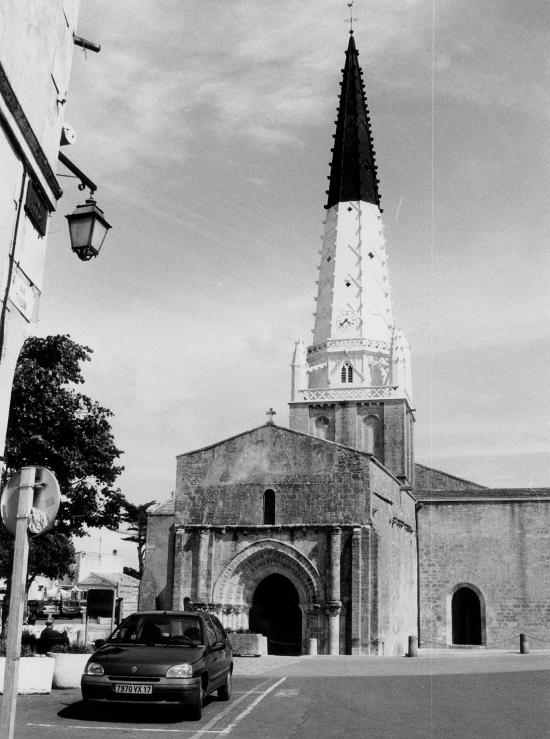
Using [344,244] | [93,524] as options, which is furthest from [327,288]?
[93,524]

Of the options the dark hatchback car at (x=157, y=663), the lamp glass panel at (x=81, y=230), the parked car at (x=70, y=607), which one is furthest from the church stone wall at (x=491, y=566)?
the lamp glass panel at (x=81, y=230)

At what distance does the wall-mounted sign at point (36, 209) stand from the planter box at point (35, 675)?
6.57 meters

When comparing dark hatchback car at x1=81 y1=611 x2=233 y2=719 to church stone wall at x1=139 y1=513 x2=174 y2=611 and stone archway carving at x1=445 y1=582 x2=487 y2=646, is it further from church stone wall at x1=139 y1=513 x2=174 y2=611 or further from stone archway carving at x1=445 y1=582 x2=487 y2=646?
stone archway carving at x1=445 y1=582 x2=487 y2=646

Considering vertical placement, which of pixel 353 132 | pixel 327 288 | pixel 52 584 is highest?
pixel 353 132

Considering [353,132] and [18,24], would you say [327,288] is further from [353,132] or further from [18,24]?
[18,24]

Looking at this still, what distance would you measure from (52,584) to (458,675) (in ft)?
249

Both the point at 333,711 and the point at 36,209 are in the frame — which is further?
the point at 333,711

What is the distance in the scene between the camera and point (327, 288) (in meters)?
46.2

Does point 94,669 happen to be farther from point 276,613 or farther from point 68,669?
point 276,613

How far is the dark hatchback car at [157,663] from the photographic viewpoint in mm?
10438

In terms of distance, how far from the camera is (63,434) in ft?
76.0

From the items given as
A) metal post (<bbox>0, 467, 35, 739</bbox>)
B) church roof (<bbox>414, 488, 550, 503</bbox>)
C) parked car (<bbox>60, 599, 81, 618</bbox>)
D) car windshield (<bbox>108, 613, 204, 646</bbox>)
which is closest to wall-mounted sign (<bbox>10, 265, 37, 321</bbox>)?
metal post (<bbox>0, 467, 35, 739</bbox>)

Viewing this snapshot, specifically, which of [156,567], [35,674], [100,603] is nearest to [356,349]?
[156,567]

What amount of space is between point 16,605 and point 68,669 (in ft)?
29.0
